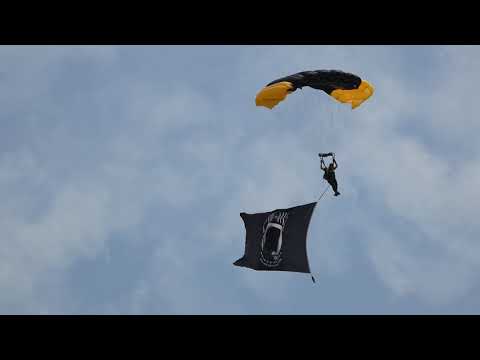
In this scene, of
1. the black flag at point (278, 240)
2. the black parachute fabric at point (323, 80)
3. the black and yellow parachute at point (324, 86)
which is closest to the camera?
the black and yellow parachute at point (324, 86)

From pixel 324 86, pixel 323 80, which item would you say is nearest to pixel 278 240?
pixel 324 86

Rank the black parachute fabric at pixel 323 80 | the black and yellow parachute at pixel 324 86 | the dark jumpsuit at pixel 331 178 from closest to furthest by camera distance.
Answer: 1. the black and yellow parachute at pixel 324 86
2. the black parachute fabric at pixel 323 80
3. the dark jumpsuit at pixel 331 178

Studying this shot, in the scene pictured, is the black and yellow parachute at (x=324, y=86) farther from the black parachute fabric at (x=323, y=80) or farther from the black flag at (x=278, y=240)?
the black flag at (x=278, y=240)

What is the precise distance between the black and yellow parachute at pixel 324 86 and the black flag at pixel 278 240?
3900 millimetres

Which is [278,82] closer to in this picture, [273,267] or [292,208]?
[292,208]

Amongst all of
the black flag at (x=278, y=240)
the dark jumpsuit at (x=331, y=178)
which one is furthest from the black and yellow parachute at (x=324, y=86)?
the black flag at (x=278, y=240)

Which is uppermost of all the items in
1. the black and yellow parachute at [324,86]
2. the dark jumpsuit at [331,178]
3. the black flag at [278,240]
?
the black and yellow parachute at [324,86]

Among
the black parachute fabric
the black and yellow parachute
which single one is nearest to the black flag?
the black and yellow parachute

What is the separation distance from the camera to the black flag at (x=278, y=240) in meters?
25.0

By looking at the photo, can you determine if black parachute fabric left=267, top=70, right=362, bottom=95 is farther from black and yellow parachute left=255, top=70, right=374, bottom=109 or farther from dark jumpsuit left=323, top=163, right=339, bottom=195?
dark jumpsuit left=323, top=163, right=339, bottom=195

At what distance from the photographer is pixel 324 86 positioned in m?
25.6

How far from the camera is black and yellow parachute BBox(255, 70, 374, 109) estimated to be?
79.9 ft

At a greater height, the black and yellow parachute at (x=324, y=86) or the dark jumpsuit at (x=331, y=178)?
the black and yellow parachute at (x=324, y=86)
